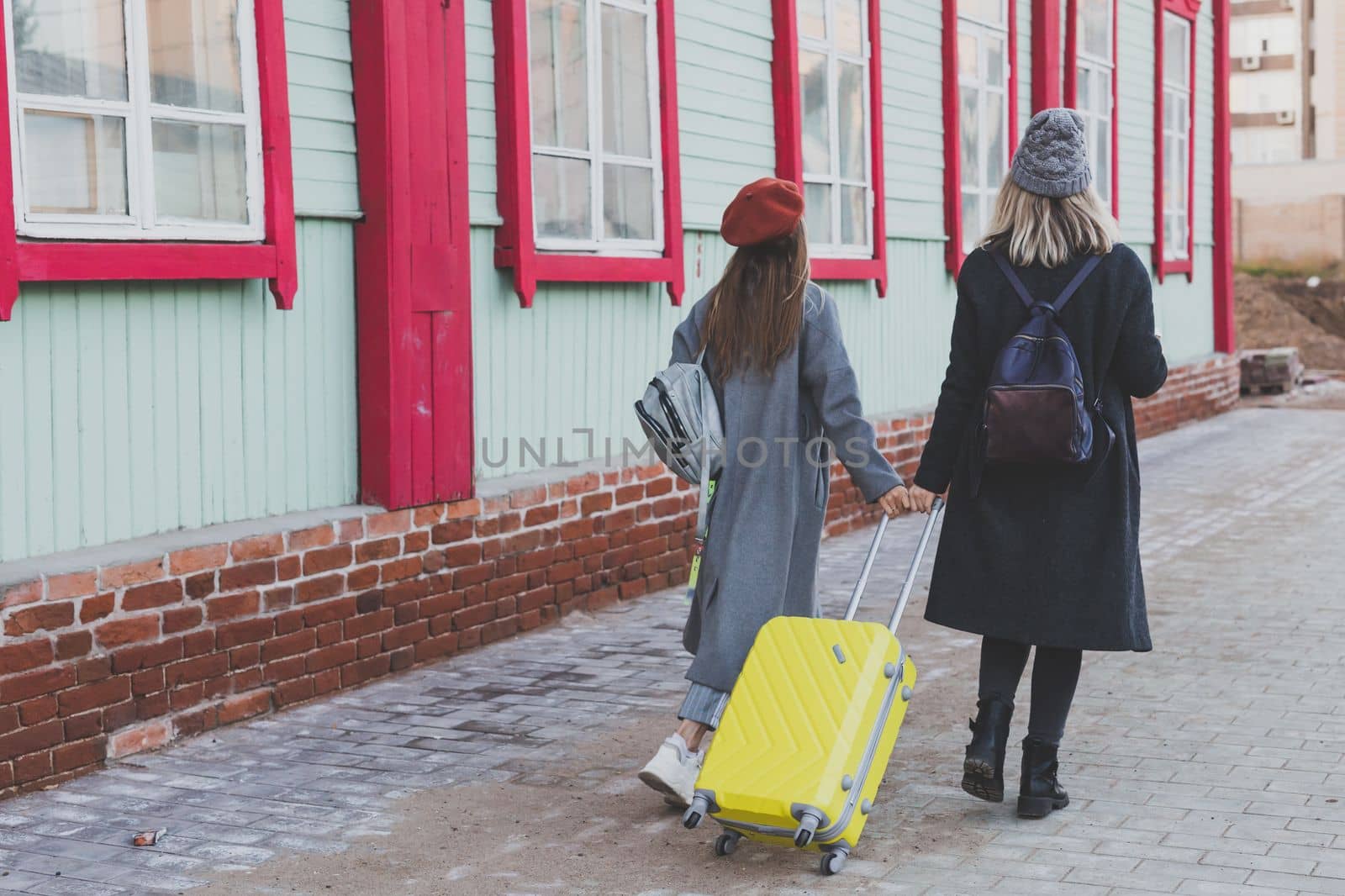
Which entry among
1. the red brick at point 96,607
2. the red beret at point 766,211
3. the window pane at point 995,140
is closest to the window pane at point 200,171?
the red brick at point 96,607

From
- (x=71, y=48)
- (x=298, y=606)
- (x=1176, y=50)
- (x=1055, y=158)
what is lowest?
(x=298, y=606)

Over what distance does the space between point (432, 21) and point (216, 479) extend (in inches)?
80.9

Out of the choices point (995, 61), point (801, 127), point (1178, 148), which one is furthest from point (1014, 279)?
point (1178, 148)

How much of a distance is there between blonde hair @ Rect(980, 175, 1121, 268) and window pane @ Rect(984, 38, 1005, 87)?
8569 millimetres

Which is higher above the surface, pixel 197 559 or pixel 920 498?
pixel 920 498

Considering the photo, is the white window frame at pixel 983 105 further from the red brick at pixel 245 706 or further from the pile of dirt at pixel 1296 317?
the pile of dirt at pixel 1296 317

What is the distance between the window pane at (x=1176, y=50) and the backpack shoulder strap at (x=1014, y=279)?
13.2m

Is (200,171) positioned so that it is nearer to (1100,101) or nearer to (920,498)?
(920,498)

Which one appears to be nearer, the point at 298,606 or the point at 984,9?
the point at 298,606

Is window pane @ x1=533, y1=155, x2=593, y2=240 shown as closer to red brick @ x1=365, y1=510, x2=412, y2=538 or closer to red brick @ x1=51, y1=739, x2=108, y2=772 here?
red brick @ x1=365, y1=510, x2=412, y2=538

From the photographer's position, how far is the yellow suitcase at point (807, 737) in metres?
4.41

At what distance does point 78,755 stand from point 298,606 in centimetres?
109

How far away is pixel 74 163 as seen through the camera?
18.6 ft

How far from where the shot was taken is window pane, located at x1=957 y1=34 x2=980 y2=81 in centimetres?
1264
